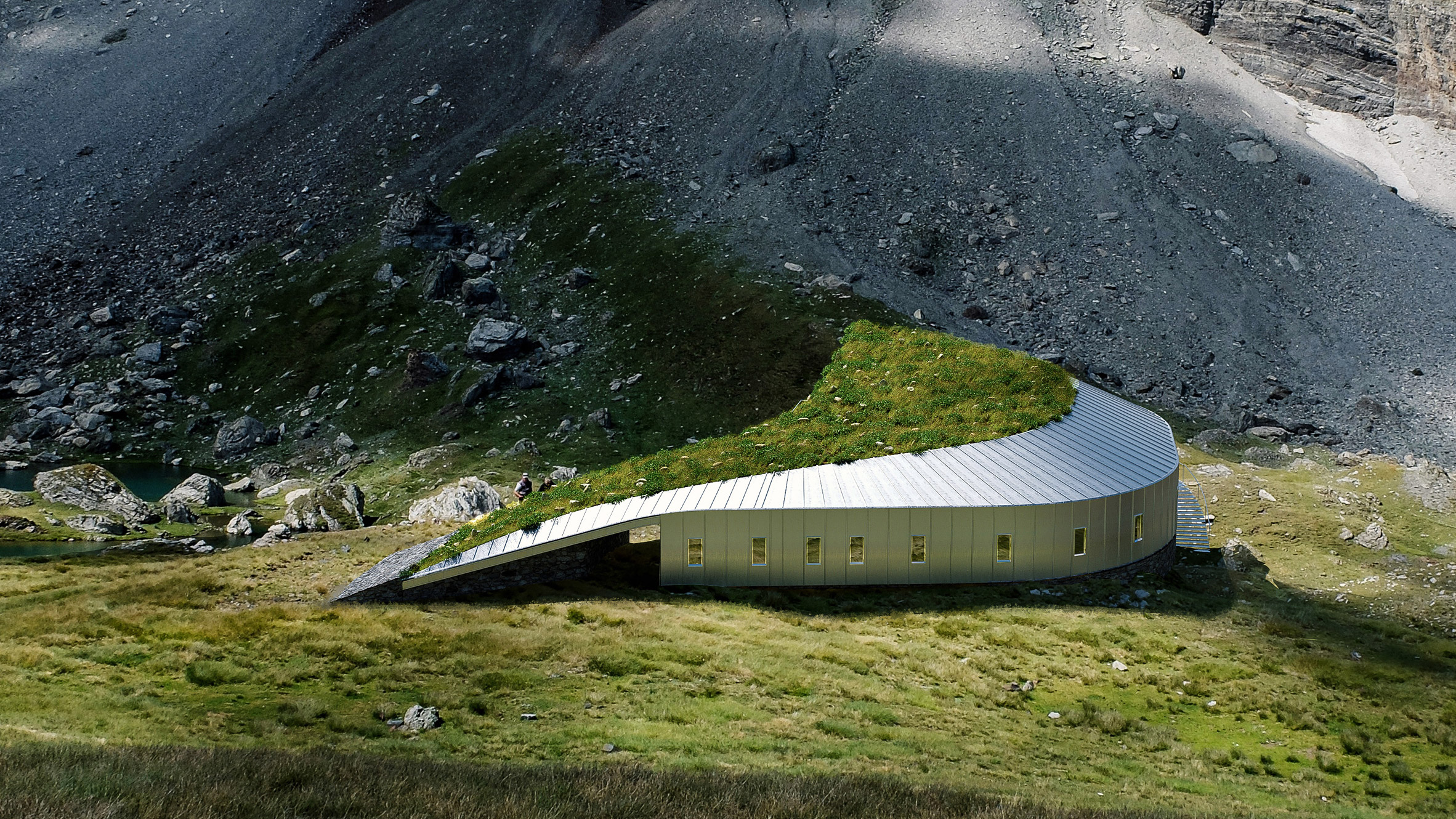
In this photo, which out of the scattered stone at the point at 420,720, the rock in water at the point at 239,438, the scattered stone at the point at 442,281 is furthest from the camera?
the scattered stone at the point at 442,281

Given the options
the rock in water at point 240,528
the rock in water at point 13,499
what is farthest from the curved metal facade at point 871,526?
the rock in water at point 13,499

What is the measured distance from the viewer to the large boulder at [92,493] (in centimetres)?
4784

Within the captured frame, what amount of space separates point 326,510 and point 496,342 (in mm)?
19864

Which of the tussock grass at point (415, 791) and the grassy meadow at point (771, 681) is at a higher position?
the tussock grass at point (415, 791)

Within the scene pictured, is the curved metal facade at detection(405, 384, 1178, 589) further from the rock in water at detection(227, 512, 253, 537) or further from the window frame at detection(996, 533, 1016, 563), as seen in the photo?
the rock in water at detection(227, 512, 253, 537)

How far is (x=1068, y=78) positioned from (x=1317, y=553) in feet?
182

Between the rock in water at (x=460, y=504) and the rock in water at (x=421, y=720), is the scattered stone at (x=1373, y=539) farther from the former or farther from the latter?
the rock in water at (x=421, y=720)

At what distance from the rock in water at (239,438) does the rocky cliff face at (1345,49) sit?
8389 centimetres

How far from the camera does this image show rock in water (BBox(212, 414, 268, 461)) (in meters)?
60.3

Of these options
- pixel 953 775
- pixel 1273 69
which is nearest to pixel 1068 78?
pixel 1273 69

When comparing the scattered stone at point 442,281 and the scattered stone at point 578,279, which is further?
the scattered stone at point 442,281

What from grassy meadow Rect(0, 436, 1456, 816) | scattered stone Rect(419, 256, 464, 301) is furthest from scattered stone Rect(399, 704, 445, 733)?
scattered stone Rect(419, 256, 464, 301)

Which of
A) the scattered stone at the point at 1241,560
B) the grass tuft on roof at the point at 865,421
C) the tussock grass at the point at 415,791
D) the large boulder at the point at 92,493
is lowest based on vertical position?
the scattered stone at the point at 1241,560

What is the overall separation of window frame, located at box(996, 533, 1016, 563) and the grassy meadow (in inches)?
37.0
